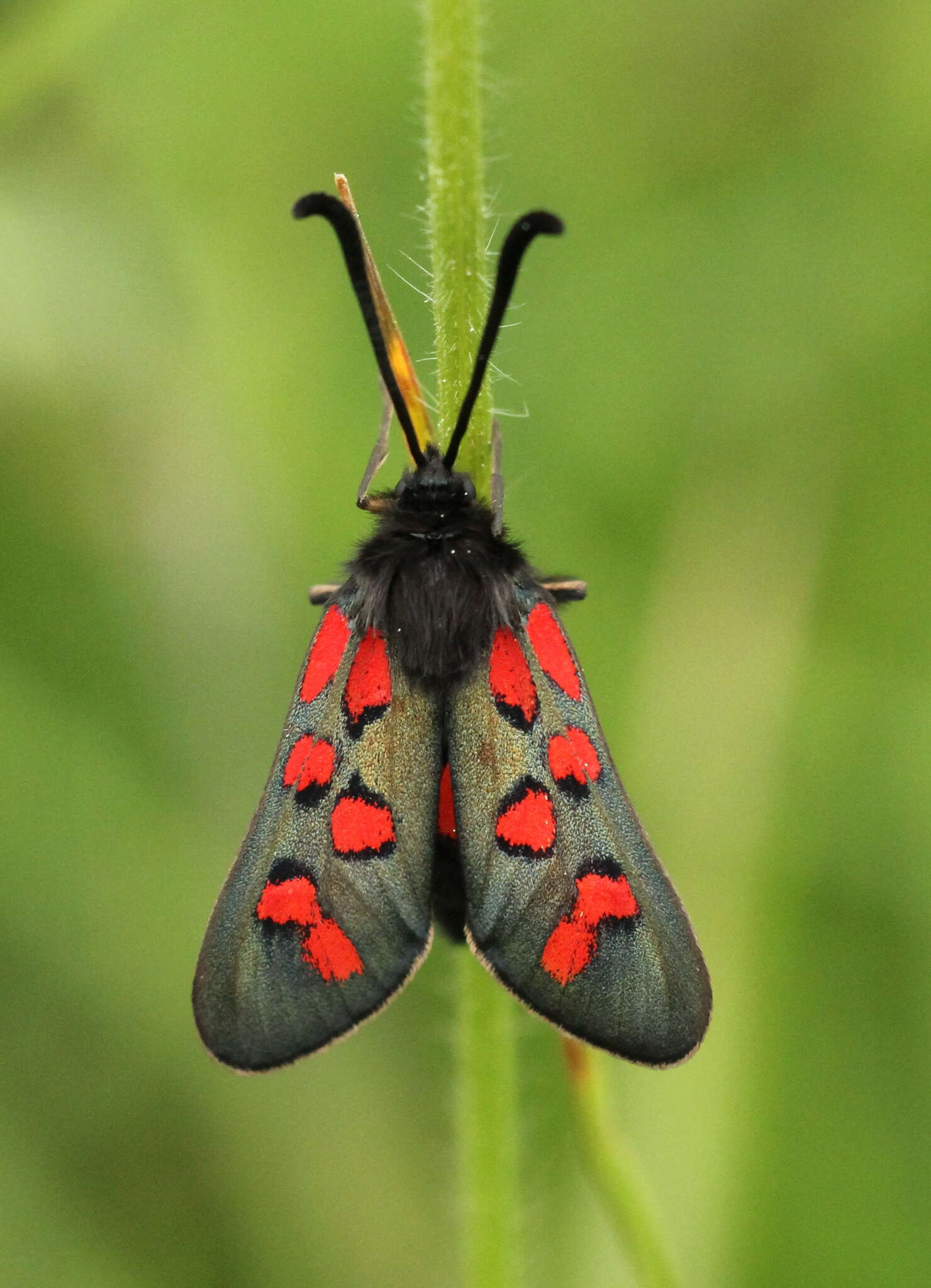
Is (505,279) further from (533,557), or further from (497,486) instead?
(533,557)

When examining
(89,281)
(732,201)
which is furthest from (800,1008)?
(89,281)

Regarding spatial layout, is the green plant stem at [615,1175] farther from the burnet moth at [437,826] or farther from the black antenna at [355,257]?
the black antenna at [355,257]

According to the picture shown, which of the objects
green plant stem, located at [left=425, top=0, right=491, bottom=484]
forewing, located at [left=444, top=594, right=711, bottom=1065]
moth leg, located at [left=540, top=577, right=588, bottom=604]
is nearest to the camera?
green plant stem, located at [left=425, top=0, right=491, bottom=484]

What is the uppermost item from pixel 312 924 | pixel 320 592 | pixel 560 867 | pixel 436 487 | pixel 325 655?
pixel 436 487

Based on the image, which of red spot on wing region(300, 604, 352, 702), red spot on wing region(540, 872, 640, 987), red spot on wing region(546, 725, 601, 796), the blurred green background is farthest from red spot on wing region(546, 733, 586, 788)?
the blurred green background

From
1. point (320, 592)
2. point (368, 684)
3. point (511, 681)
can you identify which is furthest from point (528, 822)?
point (320, 592)

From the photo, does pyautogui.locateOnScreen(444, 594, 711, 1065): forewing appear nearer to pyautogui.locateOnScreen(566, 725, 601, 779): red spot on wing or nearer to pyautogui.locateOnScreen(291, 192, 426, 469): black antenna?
pyautogui.locateOnScreen(566, 725, 601, 779): red spot on wing
